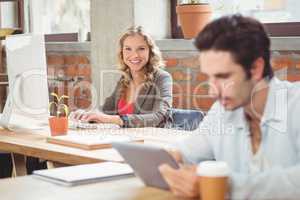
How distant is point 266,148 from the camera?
1.95 meters

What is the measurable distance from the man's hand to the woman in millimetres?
1812

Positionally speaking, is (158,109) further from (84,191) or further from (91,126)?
(84,191)

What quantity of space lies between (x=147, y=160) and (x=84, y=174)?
330mm

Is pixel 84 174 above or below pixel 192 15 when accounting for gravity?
below

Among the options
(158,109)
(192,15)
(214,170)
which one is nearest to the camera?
(214,170)

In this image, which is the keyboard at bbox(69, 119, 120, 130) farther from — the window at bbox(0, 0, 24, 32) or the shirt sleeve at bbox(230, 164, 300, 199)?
the window at bbox(0, 0, 24, 32)

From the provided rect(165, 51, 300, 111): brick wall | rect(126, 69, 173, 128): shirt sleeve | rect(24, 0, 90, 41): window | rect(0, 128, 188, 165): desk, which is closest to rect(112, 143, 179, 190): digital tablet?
rect(0, 128, 188, 165): desk

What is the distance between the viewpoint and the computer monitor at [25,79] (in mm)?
3371

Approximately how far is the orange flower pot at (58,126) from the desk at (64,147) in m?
0.06

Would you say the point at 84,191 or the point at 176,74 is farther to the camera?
the point at 176,74

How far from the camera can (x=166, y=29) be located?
504 cm

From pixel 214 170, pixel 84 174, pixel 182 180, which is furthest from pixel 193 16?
pixel 214 170

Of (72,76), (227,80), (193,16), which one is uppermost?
(193,16)

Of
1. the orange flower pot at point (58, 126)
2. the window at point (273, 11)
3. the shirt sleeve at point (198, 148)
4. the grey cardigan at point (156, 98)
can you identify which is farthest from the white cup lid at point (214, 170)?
the window at point (273, 11)
